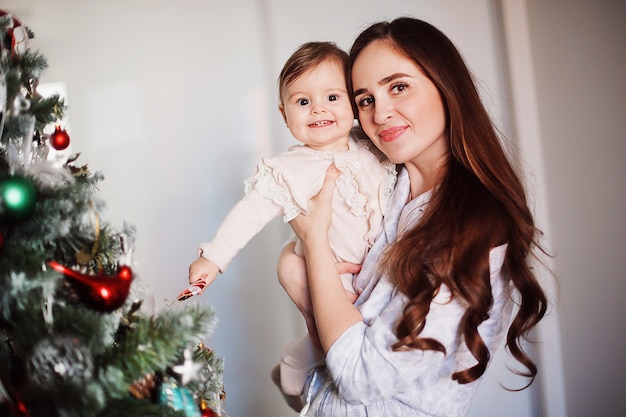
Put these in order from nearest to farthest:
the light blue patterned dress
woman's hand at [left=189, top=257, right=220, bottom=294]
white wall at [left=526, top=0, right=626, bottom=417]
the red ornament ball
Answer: the red ornament ball, the light blue patterned dress, woman's hand at [left=189, top=257, right=220, bottom=294], white wall at [left=526, top=0, right=626, bottom=417]

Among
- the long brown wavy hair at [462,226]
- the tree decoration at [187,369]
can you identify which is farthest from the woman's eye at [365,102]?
the tree decoration at [187,369]

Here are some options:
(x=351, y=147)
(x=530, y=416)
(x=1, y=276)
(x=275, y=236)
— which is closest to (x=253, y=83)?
(x=275, y=236)

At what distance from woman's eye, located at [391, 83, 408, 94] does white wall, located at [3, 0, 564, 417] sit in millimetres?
814

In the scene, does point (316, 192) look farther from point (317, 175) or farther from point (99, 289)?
point (99, 289)

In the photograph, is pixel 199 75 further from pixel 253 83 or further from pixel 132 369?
pixel 132 369

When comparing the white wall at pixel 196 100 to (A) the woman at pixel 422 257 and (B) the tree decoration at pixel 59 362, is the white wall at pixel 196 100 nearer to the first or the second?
(A) the woman at pixel 422 257

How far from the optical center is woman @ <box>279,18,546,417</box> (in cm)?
104

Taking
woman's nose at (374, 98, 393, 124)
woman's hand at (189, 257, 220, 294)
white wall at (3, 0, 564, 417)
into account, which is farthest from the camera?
white wall at (3, 0, 564, 417)

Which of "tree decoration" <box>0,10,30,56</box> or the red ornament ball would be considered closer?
"tree decoration" <box>0,10,30,56</box>

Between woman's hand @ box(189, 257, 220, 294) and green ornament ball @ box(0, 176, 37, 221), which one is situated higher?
green ornament ball @ box(0, 176, 37, 221)

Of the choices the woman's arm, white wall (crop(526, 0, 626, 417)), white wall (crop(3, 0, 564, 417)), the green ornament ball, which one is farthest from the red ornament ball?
white wall (crop(526, 0, 626, 417))

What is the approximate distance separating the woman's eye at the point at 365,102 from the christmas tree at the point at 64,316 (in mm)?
757

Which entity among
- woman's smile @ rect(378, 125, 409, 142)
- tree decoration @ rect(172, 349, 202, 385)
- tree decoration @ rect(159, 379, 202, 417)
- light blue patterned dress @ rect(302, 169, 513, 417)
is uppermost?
woman's smile @ rect(378, 125, 409, 142)

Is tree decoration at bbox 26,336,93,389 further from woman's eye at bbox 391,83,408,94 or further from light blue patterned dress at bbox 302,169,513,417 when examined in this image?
woman's eye at bbox 391,83,408,94
